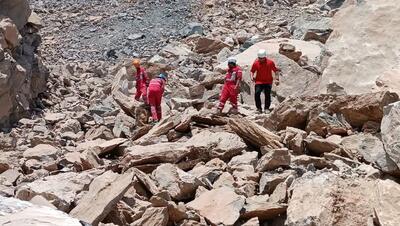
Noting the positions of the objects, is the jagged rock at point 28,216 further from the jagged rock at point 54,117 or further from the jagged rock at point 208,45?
the jagged rock at point 208,45

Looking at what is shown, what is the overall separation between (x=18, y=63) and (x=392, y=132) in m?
10.5

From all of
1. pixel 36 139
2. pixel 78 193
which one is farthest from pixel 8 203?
pixel 36 139

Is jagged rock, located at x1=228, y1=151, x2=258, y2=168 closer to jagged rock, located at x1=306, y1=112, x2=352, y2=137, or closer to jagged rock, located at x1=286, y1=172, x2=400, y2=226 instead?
jagged rock, located at x1=306, y1=112, x2=352, y2=137

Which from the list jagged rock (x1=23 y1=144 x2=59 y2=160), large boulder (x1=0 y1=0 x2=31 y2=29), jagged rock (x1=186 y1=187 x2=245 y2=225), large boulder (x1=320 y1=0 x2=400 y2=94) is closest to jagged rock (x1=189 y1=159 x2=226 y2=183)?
jagged rock (x1=186 y1=187 x2=245 y2=225)

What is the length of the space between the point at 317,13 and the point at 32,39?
10.0 meters

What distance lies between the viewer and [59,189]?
23.1 ft

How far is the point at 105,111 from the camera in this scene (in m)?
13.3

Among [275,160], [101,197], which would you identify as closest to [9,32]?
[101,197]

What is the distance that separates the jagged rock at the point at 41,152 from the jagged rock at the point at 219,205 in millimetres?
4189

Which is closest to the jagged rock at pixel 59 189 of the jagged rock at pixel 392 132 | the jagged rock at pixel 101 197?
the jagged rock at pixel 101 197

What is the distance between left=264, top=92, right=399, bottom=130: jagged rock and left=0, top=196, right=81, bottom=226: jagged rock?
5580 mm

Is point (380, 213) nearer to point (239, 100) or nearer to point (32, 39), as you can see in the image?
point (239, 100)

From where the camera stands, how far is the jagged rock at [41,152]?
10203 millimetres

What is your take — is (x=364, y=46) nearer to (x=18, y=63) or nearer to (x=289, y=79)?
(x=289, y=79)
